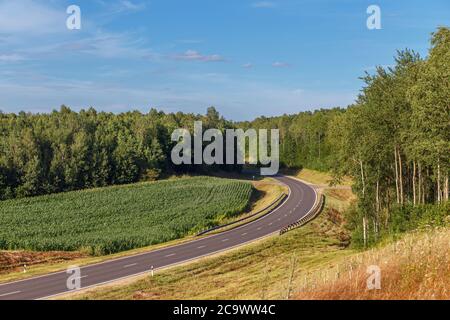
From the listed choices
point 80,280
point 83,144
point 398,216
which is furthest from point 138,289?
point 83,144

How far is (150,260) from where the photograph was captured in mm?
42844

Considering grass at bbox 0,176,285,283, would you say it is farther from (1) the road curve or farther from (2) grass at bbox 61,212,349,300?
(2) grass at bbox 61,212,349,300

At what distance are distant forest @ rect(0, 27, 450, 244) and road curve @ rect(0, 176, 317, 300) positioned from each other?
35.8 ft

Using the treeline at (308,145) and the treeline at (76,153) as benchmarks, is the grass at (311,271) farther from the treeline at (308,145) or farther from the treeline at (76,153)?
the treeline at (308,145)

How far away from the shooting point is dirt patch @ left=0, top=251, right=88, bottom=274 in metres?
41.6

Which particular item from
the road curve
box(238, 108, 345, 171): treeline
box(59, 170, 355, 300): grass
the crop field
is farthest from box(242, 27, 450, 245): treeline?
box(238, 108, 345, 171): treeline

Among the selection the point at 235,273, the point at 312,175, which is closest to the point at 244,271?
the point at 235,273

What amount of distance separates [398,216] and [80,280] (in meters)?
→ 24.2

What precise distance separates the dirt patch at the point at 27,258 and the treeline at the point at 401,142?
27.8 metres

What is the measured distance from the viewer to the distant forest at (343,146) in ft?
102

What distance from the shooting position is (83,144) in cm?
9331

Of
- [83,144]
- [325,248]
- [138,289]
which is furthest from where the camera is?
[83,144]

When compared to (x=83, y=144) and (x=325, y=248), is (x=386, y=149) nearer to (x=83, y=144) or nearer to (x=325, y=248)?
(x=325, y=248)

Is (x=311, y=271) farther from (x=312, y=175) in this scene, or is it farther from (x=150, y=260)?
(x=312, y=175)
